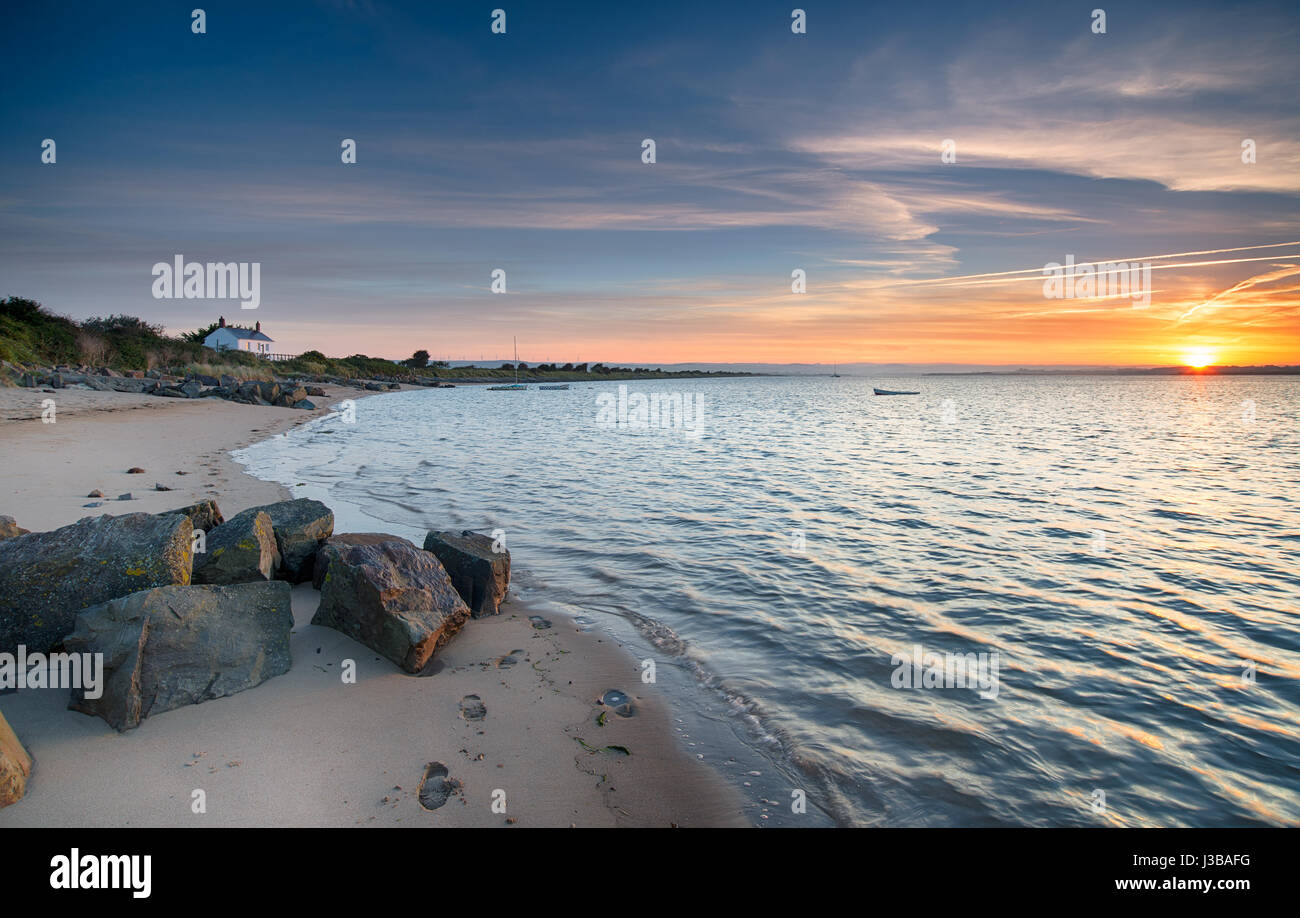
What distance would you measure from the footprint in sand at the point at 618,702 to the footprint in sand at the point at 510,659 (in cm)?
120

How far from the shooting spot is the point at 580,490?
61.3 feet

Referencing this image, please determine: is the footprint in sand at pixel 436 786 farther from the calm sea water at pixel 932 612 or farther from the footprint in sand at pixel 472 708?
the calm sea water at pixel 932 612

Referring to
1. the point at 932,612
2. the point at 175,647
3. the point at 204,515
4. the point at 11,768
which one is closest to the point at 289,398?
the point at 204,515

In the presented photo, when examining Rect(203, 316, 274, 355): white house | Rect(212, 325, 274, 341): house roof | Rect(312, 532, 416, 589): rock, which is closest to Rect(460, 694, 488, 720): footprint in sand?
Rect(312, 532, 416, 589): rock

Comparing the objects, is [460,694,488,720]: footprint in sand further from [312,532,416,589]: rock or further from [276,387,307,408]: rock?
[276,387,307,408]: rock

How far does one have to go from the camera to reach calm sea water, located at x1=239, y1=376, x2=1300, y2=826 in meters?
5.45

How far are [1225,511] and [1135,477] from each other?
20.7 feet

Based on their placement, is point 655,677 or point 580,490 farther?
point 580,490

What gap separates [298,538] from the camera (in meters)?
8.49

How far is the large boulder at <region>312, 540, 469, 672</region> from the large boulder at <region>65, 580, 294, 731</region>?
2.46 ft
